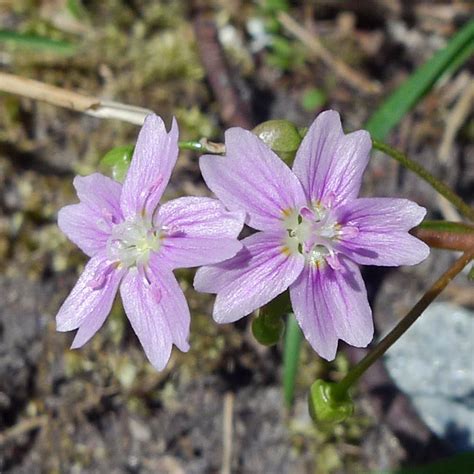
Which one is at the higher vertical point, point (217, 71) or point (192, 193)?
point (217, 71)

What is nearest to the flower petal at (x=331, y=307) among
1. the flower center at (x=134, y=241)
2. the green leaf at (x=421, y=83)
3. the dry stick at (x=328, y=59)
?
the flower center at (x=134, y=241)

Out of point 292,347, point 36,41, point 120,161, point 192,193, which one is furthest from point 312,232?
point 36,41

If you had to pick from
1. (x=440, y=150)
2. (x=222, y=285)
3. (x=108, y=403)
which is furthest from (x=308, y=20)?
(x=222, y=285)

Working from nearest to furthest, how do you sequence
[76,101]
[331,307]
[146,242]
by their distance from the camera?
[331,307] → [146,242] → [76,101]

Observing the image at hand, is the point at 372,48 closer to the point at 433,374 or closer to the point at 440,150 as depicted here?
the point at 440,150

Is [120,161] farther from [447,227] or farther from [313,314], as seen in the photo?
[447,227]

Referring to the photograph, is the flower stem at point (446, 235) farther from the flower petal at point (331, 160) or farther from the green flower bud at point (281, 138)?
the green flower bud at point (281, 138)

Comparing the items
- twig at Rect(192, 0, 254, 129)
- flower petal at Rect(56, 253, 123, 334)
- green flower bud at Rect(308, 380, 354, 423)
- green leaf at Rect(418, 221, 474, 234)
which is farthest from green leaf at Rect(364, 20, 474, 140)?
flower petal at Rect(56, 253, 123, 334)
